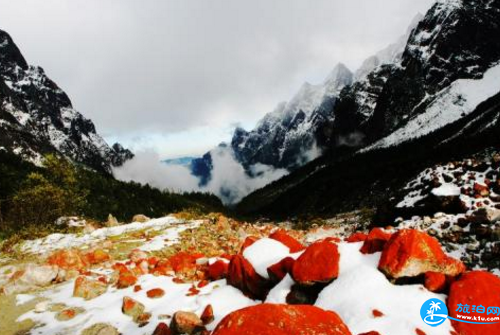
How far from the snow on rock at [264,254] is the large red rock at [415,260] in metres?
3.67

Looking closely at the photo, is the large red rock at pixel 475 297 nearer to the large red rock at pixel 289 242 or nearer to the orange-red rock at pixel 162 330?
the large red rock at pixel 289 242

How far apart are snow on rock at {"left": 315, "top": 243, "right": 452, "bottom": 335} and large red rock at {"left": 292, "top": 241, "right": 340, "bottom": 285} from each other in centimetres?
25

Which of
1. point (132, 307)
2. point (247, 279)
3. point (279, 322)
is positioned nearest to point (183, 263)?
point (132, 307)

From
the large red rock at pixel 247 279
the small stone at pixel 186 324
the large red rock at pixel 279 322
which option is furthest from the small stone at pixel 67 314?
the large red rock at pixel 279 322

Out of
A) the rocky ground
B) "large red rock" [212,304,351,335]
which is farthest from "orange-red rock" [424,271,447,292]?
"large red rock" [212,304,351,335]

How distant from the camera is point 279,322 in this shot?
255 inches

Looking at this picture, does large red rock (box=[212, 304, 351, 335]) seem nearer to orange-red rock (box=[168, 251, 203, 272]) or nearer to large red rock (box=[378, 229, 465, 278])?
large red rock (box=[378, 229, 465, 278])

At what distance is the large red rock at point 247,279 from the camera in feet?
37.2

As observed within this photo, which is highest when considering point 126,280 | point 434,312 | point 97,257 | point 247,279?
point 97,257

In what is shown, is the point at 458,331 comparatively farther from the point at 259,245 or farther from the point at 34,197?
the point at 34,197

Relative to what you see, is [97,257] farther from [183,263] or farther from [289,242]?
[289,242]

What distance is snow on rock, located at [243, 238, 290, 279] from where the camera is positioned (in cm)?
1175

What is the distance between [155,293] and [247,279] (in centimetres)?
339

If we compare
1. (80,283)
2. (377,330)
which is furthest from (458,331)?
(80,283)
